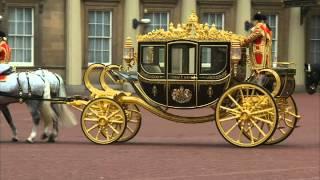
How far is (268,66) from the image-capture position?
13.4m

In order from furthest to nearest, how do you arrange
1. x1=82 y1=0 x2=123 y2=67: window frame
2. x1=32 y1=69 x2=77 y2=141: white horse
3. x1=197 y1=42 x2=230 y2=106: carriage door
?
x1=82 y1=0 x2=123 y2=67: window frame
x1=32 y1=69 x2=77 y2=141: white horse
x1=197 y1=42 x2=230 y2=106: carriage door

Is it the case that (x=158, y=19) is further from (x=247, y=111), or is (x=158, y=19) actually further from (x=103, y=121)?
(x=247, y=111)

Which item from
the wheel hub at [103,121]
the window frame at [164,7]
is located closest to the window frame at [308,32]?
the window frame at [164,7]

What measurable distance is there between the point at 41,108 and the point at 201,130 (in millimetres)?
4455

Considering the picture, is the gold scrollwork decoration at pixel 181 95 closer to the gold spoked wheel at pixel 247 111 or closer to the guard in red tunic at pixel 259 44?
the gold spoked wheel at pixel 247 111

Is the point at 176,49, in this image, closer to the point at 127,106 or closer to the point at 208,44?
the point at 208,44

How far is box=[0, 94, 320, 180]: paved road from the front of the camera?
9.84 m

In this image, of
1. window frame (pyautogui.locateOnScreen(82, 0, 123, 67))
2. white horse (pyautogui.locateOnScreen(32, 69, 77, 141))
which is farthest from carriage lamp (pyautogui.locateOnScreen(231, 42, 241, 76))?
window frame (pyautogui.locateOnScreen(82, 0, 123, 67))

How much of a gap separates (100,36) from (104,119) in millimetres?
17760

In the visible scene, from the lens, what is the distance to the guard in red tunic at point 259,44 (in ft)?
43.8

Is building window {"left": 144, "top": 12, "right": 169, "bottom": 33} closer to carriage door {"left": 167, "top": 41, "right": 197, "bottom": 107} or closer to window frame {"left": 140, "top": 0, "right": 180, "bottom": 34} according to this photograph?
window frame {"left": 140, "top": 0, "right": 180, "bottom": 34}

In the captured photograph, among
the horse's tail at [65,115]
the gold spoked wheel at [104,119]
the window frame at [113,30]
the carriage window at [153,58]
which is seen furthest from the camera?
the window frame at [113,30]

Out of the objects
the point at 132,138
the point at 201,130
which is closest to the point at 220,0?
the point at 201,130

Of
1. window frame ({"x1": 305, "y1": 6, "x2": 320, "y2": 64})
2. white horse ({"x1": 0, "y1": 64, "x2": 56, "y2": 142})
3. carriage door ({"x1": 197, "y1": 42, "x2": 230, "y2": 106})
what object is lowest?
white horse ({"x1": 0, "y1": 64, "x2": 56, "y2": 142})
